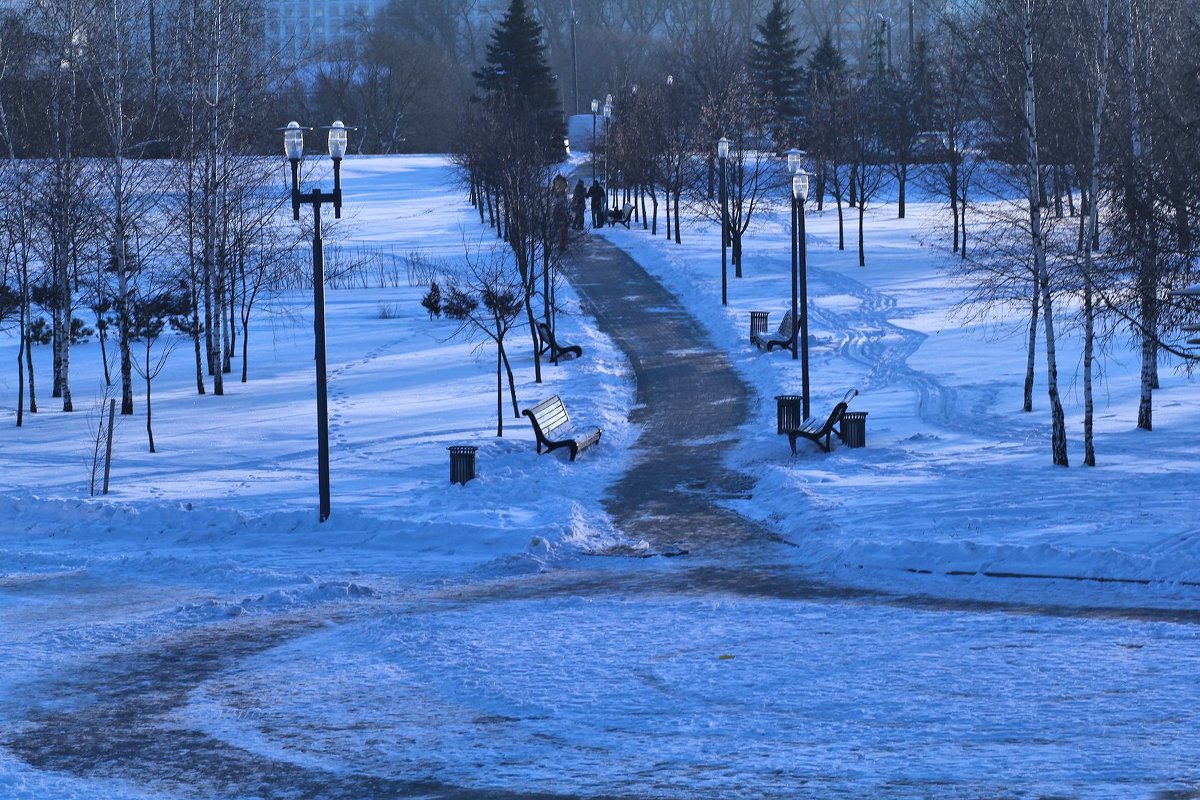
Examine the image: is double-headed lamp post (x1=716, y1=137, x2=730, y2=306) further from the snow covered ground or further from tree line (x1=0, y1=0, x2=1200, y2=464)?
the snow covered ground

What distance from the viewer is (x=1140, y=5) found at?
21797mm

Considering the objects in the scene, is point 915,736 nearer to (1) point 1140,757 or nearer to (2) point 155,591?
(1) point 1140,757

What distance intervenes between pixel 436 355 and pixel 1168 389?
15.1 meters

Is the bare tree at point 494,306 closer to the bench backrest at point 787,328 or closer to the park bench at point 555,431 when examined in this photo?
the park bench at point 555,431

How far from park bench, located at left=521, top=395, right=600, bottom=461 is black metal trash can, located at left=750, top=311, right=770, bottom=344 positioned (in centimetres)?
982

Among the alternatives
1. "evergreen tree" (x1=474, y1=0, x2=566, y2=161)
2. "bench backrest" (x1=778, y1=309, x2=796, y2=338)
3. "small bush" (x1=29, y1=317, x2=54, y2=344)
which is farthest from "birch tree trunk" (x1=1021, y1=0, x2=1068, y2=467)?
"evergreen tree" (x1=474, y1=0, x2=566, y2=161)

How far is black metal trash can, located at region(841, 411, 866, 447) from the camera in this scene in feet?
62.5

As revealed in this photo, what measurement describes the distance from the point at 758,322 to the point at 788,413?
33.2 ft

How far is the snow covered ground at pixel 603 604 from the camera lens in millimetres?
8094

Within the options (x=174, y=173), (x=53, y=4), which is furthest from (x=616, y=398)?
(x=53, y=4)

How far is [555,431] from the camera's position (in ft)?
64.1

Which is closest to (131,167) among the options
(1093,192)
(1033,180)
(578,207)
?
(1033,180)

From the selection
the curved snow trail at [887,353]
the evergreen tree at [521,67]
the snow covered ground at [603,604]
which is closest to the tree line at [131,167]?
the snow covered ground at [603,604]

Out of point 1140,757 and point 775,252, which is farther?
point 775,252
